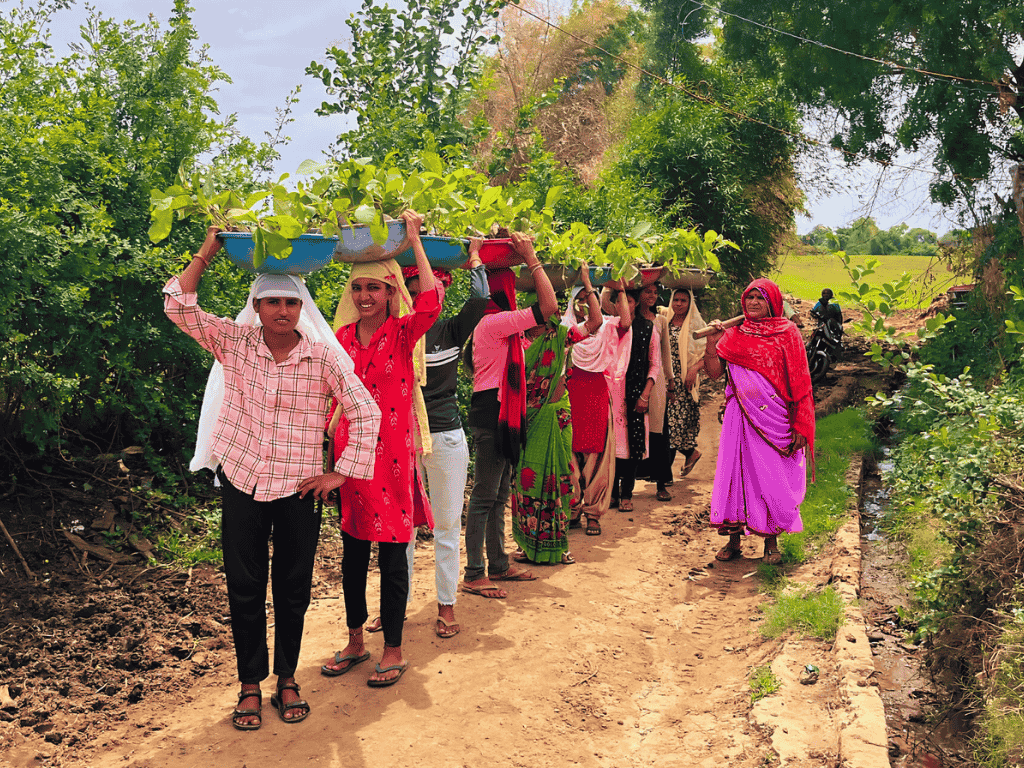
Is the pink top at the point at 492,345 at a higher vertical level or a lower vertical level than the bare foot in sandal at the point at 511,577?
higher

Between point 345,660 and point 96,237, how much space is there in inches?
124

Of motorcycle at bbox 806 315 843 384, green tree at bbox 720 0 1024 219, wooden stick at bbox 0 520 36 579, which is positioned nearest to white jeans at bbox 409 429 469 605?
wooden stick at bbox 0 520 36 579

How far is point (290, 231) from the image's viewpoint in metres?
3.72

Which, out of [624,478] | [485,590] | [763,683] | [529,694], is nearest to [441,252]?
[529,694]

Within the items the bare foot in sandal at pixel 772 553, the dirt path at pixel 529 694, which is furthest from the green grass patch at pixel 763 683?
the bare foot in sandal at pixel 772 553

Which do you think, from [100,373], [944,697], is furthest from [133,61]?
[944,697]

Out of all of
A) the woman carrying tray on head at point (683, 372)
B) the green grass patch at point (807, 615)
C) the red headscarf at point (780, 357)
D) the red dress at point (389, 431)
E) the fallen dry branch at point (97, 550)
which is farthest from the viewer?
the woman carrying tray on head at point (683, 372)

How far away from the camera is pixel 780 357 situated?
261 inches

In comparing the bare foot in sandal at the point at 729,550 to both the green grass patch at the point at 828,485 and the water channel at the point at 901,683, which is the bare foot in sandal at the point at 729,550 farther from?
the water channel at the point at 901,683

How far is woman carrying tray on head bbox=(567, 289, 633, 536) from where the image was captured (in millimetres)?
7766

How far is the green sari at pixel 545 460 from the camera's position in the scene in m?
6.62

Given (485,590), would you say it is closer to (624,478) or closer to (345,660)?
(345,660)

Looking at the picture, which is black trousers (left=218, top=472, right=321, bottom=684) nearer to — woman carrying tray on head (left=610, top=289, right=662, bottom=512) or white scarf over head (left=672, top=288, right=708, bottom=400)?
woman carrying tray on head (left=610, top=289, right=662, bottom=512)

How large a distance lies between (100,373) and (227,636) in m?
2.10
